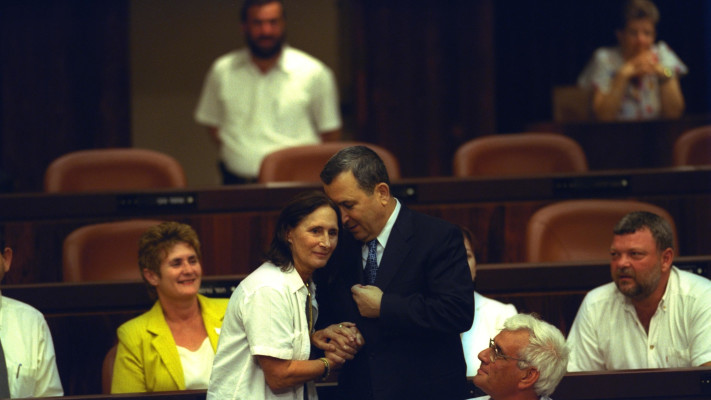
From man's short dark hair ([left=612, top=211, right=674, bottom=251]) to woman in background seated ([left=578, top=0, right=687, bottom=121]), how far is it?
212cm

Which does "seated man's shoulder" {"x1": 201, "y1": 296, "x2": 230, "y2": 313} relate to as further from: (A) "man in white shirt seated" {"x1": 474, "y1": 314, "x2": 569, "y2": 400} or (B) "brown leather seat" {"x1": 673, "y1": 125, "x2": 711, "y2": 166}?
(B) "brown leather seat" {"x1": 673, "y1": 125, "x2": 711, "y2": 166}

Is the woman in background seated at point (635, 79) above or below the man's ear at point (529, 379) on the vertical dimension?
above

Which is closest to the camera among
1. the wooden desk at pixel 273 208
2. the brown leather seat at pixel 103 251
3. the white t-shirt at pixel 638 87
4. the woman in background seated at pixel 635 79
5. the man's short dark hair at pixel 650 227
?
the man's short dark hair at pixel 650 227

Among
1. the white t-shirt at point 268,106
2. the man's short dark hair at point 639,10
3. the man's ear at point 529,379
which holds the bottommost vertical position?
the man's ear at point 529,379

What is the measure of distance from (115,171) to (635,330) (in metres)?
1.98

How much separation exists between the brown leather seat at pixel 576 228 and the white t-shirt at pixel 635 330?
47 cm

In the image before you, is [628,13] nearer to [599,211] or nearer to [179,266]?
[599,211]

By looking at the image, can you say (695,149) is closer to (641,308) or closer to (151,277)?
(641,308)

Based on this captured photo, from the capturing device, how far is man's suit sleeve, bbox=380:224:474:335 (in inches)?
85.6

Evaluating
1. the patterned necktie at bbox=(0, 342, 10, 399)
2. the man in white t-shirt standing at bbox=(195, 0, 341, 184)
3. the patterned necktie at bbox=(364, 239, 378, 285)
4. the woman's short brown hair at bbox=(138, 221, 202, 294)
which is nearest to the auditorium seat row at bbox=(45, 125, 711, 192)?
the man in white t-shirt standing at bbox=(195, 0, 341, 184)

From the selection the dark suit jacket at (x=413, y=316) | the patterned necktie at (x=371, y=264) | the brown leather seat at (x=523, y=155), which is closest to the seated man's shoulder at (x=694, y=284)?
the dark suit jacket at (x=413, y=316)

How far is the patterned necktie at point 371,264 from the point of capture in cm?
230

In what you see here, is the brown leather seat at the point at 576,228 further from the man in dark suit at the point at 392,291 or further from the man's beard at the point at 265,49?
the man's beard at the point at 265,49

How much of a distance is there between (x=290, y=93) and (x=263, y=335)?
2.70m
